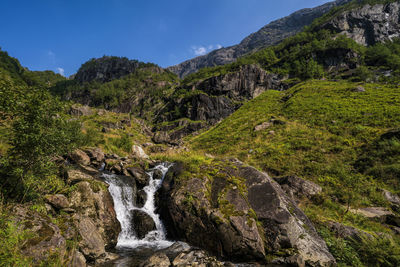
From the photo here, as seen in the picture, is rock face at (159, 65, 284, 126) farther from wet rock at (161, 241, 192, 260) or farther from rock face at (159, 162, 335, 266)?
wet rock at (161, 241, 192, 260)

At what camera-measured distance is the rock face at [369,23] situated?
362ft

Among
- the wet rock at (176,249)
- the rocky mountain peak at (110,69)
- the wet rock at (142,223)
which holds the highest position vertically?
the rocky mountain peak at (110,69)

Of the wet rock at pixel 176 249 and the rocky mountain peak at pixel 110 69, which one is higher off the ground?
the rocky mountain peak at pixel 110 69

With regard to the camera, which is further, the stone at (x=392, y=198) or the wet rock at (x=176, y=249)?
the stone at (x=392, y=198)

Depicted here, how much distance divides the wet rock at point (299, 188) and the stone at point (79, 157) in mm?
20276

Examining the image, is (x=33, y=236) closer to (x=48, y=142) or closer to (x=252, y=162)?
(x=48, y=142)

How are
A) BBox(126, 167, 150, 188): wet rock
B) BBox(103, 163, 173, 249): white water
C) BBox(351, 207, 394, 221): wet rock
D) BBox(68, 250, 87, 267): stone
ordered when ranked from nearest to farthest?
BBox(68, 250, 87, 267): stone
BBox(351, 207, 394, 221): wet rock
BBox(103, 163, 173, 249): white water
BBox(126, 167, 150, 188): wet rock

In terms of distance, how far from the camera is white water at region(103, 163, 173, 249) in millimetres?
11219

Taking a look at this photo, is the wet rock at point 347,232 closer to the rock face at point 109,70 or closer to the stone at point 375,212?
the stone at point 375,212

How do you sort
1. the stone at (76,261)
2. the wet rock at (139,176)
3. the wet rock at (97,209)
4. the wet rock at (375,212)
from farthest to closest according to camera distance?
the wet rock at (139,176)
the wet rock at (375,212)
the wet rock at (97,209)
the stone at (76,261)

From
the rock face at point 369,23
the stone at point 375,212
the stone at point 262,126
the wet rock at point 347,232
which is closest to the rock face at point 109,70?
the rock face at point 369,23

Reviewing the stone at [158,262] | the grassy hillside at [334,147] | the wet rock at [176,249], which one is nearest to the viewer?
the stone at [158,262]

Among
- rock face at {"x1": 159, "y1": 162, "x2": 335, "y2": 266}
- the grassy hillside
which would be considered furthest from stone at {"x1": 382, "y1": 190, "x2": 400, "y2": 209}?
rock face at {"x1": 159, "y1": 162, "x2": 335, "y2": 266}

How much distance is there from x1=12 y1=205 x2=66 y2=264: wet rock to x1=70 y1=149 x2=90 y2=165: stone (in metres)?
11.2
